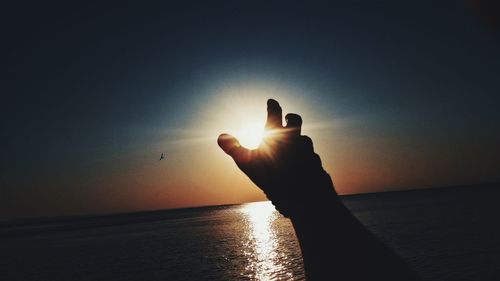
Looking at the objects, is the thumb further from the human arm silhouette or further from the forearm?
the forearm

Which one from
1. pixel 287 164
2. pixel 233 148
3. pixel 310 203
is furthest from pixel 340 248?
pixel 233 148

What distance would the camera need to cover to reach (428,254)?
26734 mm

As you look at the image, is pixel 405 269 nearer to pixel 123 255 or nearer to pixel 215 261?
pixel 215 261

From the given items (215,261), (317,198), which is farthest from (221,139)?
(215,261)

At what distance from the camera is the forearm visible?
2230 mm

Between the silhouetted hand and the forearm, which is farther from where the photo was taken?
the silhouetted hand

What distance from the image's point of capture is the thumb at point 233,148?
2332 millimetres

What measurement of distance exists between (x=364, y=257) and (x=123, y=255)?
39085 millimetres

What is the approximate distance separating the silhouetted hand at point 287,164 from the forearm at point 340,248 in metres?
0.07

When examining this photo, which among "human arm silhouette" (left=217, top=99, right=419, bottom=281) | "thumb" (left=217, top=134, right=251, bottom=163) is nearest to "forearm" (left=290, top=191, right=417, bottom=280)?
"human arm silhouette" (left=217, top=99, right=419, bottom=281)

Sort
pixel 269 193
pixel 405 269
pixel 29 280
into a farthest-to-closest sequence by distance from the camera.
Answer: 1. pixel 29 280
2. pixel 269 193
3. pixel 405 269

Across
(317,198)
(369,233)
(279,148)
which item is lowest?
(369,233)

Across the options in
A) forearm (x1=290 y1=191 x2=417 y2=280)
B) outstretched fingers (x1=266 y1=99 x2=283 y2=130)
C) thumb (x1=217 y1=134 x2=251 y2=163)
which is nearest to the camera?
forearm (x1=290 y1=191 x2=417 y2=280)

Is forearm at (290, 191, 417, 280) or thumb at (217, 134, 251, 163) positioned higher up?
thumb at (217, 134, 251, 163)
